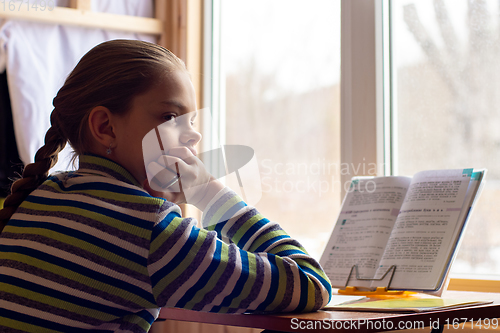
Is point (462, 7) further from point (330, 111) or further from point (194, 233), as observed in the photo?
point (194, 233)

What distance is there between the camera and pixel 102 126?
671 millimetres

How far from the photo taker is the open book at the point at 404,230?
86cm

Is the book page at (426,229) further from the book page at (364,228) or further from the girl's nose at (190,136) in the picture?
the girl's nose at (190,136)

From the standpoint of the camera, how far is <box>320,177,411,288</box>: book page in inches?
36.7

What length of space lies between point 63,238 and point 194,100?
0.26m

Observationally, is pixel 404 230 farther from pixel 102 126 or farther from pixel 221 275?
pixel 102 126

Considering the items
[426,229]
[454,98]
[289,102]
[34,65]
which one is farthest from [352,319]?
[34,65]

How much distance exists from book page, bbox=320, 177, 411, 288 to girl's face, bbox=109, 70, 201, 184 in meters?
0.45

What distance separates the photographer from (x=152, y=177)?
2.19 feet

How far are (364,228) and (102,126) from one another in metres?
0.57

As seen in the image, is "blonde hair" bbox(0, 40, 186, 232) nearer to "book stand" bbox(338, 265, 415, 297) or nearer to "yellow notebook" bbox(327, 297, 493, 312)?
"yellow notebook" bbox(327, 297, 493, 312)

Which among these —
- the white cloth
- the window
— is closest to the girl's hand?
the window

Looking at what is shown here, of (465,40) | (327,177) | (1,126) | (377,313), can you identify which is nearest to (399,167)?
(327,177)

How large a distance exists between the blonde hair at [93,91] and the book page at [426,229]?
0.52 metres
